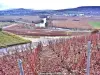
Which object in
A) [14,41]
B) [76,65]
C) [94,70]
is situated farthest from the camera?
[14,41]

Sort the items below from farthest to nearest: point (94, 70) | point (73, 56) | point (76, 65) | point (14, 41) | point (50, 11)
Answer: point (50, 11)
point (14, 41)
point (73, 56)
point (76, 65)
point (94, 70)

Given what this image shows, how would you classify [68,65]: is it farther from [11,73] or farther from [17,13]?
[17,13]

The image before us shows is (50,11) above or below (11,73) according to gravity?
below

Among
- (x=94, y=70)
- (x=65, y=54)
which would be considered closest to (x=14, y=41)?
(x=65, y=54)

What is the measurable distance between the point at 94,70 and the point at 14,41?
51.1 ft

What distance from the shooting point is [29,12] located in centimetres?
10106

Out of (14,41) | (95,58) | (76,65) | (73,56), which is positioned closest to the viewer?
(76,65)

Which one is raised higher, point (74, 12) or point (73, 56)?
point (73, 56)

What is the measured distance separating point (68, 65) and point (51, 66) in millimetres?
665

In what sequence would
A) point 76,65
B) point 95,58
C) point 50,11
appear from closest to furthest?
point 76,65 < point 95,58 < point 50,11

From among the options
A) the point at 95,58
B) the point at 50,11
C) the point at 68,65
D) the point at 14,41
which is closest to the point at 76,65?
the point at 68,65

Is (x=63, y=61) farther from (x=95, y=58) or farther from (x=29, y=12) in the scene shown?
(x=29, y=12)

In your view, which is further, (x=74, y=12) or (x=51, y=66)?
(x=74, y=12)

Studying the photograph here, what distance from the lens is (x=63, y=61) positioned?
11.1 meters
